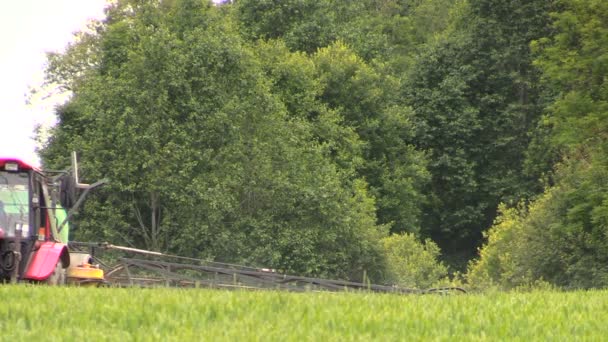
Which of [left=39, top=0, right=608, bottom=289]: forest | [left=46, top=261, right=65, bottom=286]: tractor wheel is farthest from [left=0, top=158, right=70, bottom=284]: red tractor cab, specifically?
Answer: [left=39, top=0, right=608, bottom=289]: forest

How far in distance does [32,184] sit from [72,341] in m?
8.53

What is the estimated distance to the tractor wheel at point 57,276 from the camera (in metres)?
16.7

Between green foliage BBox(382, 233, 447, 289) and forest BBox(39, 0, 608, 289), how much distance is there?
0.13m

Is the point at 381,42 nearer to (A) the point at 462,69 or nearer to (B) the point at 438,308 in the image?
(A) the point at 462,69

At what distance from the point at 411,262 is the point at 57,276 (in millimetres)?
30989

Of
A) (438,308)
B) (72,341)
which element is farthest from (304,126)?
→ (72,341)

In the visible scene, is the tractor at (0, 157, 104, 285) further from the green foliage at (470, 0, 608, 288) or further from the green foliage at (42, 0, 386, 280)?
the green foliage at (470, 0, 608, 288)

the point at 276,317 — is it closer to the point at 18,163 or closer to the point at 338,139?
the point at 18,163

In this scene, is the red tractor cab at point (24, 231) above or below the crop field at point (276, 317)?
above

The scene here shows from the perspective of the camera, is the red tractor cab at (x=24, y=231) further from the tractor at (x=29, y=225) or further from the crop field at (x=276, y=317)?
the crop field at (x=276, y=317)

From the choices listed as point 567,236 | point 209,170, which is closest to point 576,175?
point 567,236

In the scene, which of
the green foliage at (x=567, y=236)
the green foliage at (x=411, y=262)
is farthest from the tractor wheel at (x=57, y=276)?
A: the green foliage at (x=411, y=262)

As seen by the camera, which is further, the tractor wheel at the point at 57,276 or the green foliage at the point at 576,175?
the green foliage at the point at 576,175

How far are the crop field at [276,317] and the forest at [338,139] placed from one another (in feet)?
62.1
